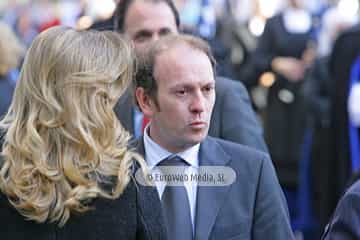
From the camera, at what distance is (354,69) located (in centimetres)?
902

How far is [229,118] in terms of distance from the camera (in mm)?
5254

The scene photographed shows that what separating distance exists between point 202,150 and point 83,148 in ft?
2.56

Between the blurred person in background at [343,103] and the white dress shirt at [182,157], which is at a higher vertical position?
the white dress shirt at [182,157]

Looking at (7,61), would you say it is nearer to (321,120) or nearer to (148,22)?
(148,22)

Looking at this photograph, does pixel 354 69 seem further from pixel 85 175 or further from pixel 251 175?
pixel 85 175

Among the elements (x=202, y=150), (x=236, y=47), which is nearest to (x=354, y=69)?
(x=236, y=47)

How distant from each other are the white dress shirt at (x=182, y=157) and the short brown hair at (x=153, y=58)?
8.1 inches

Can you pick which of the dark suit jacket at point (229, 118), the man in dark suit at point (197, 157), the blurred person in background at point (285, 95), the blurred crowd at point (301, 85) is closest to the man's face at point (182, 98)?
the man in dark suit at point (197, 157)

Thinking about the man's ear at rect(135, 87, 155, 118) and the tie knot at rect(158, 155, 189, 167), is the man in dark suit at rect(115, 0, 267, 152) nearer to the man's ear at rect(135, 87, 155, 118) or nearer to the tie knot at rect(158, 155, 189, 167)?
the man's ear at rect(135, 87, 155, 118)

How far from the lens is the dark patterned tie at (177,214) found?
424 centimetres

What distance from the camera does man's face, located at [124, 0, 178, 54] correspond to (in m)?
5.80

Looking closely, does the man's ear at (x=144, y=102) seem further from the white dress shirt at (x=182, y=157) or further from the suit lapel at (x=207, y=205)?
the suit lapel at (x=207, y=205)

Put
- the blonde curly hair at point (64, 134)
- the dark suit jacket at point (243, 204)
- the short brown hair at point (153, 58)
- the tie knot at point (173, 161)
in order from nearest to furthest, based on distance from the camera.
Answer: the blonde curly hair at point (64, 134)
the dark suit jacket at point (243, 204)
the tie knot at point (173, 161)
the short brown hair at point (153, 58)

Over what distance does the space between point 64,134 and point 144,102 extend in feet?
2.83
